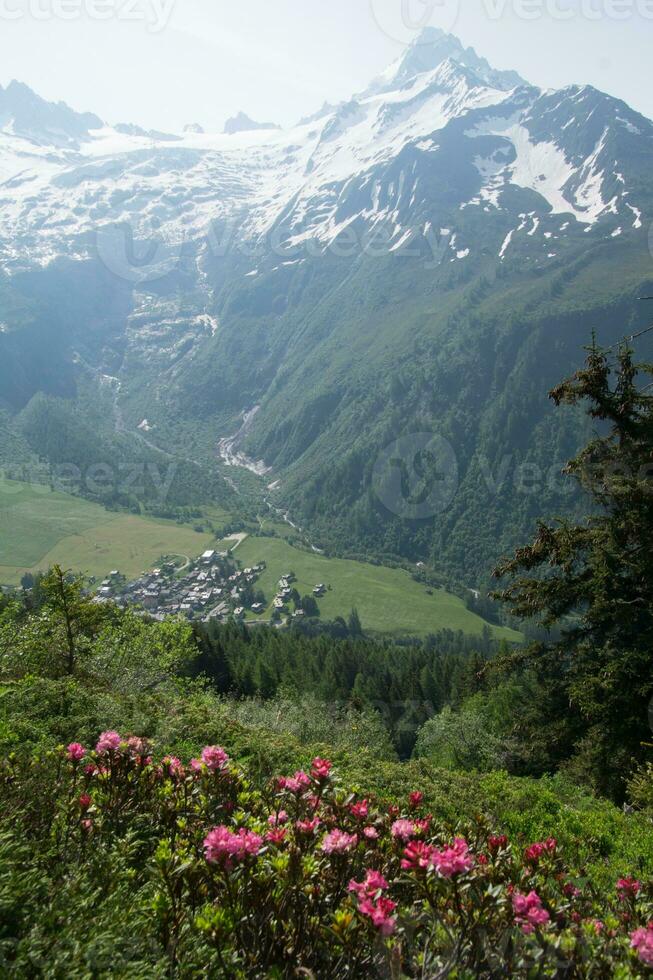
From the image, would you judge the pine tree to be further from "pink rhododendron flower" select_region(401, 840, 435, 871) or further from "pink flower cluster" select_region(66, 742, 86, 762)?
"pink flower cluster" select_region(66, 742, 86, 762)

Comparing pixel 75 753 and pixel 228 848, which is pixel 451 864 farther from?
pixel 75 753

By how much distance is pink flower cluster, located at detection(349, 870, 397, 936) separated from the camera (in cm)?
344

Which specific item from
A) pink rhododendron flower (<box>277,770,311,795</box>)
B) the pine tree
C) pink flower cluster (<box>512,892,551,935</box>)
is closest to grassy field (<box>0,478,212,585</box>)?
the pine tree

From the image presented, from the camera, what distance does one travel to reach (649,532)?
16.4m

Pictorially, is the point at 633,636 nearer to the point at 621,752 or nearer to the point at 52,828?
the point at 621,752

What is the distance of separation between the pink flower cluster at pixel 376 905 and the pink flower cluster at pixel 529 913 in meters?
0.91

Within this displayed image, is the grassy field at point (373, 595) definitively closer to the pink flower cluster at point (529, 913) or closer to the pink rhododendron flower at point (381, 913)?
the pink flower cluster at point (529, 913)

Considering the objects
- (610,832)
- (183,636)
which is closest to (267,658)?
(183,636)

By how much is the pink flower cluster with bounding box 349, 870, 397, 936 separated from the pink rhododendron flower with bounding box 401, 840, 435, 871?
31 cm

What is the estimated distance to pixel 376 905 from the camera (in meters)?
3.62

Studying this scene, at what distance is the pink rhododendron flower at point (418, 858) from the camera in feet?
13.1

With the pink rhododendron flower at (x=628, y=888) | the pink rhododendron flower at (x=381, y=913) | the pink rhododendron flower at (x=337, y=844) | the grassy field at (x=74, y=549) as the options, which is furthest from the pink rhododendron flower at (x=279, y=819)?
the grassy field at (x=74, y=549)

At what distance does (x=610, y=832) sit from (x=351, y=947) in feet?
33.3

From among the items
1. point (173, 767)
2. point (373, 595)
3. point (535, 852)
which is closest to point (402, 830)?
point (535, 852)
